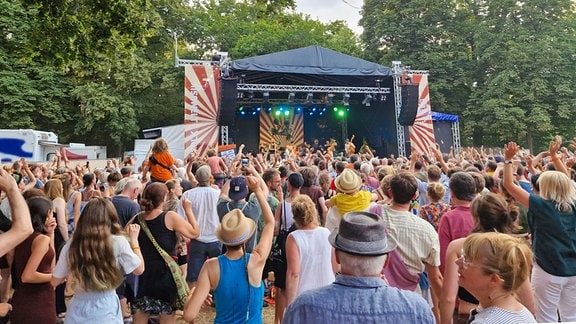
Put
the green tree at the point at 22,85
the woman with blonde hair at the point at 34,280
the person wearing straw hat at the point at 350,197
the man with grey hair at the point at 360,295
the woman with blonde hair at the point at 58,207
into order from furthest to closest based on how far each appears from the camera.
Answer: the green tree at the point at 22,85
the woman with blonde hair at the point at 58,207
the person wearing straw hat at the point at 350,197
the woman with blonde hair at the point at 34,280
the man with grey hair at the point at 360,295

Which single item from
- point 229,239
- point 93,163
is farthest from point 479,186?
point 93,163

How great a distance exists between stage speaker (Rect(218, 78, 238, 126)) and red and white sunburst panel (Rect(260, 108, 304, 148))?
724 centimetres

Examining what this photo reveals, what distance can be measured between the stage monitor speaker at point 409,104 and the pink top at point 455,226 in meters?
14.1

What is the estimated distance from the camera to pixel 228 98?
14430mm

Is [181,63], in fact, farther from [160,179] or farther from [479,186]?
[479,186]

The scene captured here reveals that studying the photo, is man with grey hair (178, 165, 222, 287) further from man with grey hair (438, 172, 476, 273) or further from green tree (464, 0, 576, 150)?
green tree (464, 0, 576, 150)

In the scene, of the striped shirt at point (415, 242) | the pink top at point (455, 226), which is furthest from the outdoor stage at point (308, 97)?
the striped shirt at point (415, 242)

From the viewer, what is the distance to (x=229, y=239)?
6.84 feet

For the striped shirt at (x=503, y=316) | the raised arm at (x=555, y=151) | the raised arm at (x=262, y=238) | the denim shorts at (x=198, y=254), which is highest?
the raised arm at (x=555, y=151)

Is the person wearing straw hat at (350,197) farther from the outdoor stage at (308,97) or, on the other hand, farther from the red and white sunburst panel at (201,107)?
the red and white sunburst panel at (201,107)

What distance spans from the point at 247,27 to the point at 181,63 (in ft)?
45.9

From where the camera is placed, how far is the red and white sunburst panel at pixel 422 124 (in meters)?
17.5

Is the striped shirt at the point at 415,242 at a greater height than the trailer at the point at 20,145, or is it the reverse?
the trailer at the point at 20,145

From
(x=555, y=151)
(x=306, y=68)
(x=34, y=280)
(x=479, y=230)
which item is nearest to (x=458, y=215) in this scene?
(x=479, y=230)
